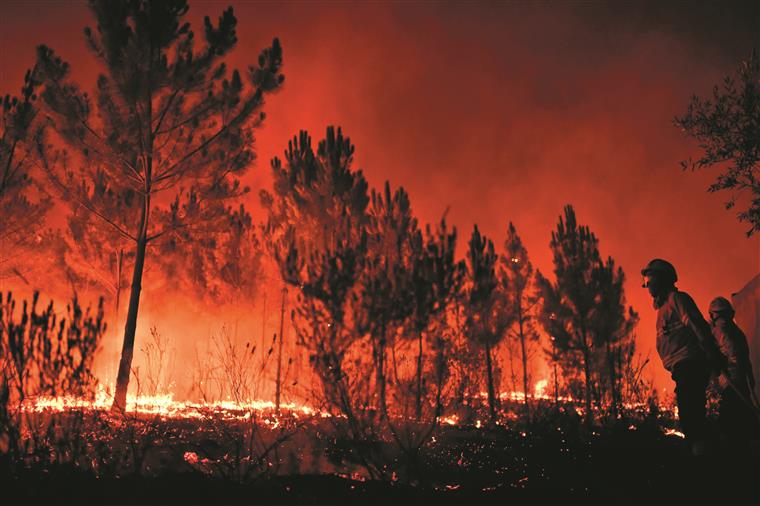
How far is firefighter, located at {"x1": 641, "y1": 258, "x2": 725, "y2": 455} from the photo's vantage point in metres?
3.95

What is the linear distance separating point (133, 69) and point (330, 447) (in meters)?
8.29

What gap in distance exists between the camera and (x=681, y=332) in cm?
423

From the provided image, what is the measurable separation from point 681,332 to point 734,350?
948 millimetres

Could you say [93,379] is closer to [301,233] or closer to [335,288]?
[335,288]

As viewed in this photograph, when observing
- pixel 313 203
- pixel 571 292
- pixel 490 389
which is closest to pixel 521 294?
pixel 571 292

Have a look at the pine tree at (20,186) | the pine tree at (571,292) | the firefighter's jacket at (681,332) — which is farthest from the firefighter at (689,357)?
the pine tree at (571,292)

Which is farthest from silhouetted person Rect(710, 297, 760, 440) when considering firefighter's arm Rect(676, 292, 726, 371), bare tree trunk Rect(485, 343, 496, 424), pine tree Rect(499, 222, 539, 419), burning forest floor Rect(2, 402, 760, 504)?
pine tree Rect(499, 222, 539, 419)

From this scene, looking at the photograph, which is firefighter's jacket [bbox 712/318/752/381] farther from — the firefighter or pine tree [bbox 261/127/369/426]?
pine tree [bbox 261/127/369/426]

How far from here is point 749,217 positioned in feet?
24.5

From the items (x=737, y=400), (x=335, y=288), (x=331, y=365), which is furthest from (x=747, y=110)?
(x=331, y=365)

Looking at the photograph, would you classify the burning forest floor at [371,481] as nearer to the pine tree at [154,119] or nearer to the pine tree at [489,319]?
the pine tree at [154,119]

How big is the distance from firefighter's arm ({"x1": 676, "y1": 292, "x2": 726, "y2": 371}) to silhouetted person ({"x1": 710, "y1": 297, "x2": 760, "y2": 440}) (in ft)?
2.91

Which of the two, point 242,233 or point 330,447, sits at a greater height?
point 242,233

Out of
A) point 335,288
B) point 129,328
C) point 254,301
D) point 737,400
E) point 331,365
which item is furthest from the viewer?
point 254,301
